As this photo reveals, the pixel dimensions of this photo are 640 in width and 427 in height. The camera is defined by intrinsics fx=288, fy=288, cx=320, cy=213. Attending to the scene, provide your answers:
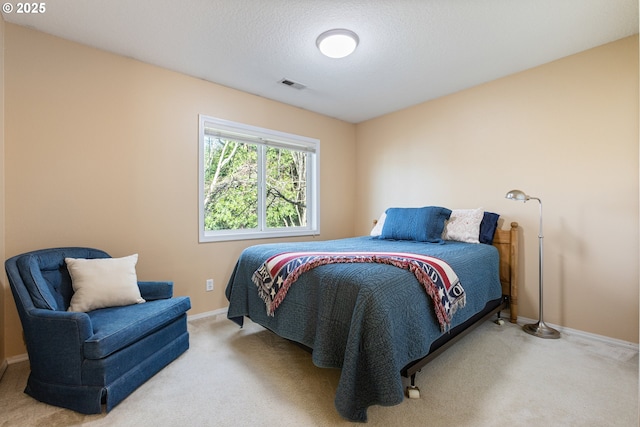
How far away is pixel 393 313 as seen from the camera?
1.47m

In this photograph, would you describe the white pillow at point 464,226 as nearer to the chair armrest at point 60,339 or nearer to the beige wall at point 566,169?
the beige wall at point 566,169

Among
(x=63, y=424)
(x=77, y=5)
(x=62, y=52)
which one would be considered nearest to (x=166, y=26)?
(x=77, y=5)

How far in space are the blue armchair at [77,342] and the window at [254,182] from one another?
1.22 meters

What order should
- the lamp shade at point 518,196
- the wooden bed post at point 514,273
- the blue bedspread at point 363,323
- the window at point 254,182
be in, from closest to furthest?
the blue bedspread at point 363,323 → the lamp shade at point 518,196 → the wooden bed post at point 514,273 → the window at point 254,182

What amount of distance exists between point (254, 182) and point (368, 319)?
2484mm

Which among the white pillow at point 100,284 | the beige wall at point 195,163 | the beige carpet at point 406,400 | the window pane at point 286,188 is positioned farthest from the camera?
the window pane at point 286,188

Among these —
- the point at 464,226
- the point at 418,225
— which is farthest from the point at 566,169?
the point at 418,225

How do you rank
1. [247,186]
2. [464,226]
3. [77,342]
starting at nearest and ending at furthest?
[77,342] < [464,226] < [247,186]

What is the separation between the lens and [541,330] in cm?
252

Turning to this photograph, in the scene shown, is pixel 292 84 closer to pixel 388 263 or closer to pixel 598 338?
pixel 388 263

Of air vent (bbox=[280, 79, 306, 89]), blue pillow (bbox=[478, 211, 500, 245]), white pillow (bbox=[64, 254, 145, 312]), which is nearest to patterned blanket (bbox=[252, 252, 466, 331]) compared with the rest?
white pillow (bbox=[64, 254, 145, 312])

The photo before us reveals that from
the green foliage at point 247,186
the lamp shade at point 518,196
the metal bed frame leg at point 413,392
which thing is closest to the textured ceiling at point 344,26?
the green foliage at point 247,186

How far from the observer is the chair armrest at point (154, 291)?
2.20 m

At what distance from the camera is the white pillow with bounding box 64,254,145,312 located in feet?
6.27
